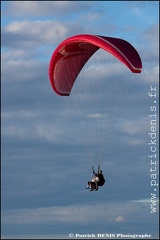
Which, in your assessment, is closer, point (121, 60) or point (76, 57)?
point (121, 60)

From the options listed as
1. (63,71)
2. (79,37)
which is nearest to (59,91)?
(63,71)

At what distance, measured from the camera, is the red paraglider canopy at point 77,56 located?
1854 inches

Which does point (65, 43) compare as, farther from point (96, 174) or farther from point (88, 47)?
point (96, 174)

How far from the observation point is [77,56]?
52.4 meters

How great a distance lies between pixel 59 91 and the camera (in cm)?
5341

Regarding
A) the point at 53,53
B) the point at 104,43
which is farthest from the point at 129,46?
the point at 53,53

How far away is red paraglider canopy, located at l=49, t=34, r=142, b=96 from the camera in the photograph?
155 feet

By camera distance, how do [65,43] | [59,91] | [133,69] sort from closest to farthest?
[133,69] < [65,43] < [59,91]

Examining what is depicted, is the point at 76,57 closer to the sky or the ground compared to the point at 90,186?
closer to the sky

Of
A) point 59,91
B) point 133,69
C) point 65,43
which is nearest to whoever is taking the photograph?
point 133,69

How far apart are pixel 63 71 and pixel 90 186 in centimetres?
744

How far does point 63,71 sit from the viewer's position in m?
52.8

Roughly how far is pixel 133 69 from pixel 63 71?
705cm

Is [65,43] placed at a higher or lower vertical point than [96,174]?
higher
